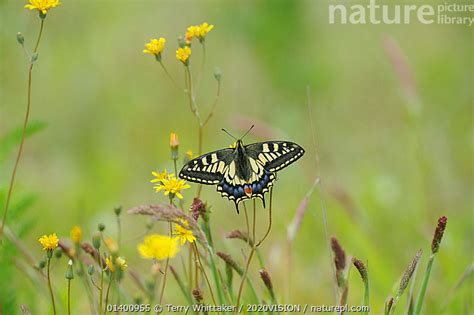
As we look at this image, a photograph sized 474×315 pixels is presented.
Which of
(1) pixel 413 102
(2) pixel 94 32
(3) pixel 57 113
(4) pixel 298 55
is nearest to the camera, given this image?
(1) pixel 413 102

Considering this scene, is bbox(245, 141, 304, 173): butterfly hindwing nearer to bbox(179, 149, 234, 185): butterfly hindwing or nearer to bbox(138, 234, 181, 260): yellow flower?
bbox(179, 149, 234, 185): butterfly hindwing

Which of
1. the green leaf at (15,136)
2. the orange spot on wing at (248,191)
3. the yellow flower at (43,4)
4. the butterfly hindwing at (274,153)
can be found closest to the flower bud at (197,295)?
the orange spot on wing at (248,191)

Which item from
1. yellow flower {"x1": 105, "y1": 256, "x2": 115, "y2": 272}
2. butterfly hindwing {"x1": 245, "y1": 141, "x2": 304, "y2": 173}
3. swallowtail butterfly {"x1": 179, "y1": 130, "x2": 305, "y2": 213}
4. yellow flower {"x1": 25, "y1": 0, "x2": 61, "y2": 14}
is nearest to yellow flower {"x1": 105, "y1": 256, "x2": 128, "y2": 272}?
yellow flower {"x1": 105, "y1": 256, "x2": 115, "y2": 272}

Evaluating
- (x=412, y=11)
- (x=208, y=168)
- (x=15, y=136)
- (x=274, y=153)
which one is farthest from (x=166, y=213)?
(x=412, y=11)

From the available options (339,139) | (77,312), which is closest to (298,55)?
(339,139)

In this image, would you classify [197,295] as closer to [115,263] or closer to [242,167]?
[115,263]

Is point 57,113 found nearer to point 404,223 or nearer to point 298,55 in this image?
point 298,55
